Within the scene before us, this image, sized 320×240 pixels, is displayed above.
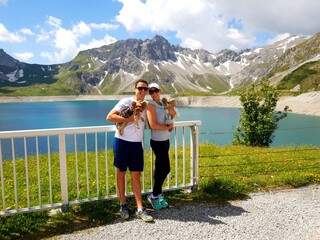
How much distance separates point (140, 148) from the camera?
336 inches

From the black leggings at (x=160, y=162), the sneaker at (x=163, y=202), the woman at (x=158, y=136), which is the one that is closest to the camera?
the woman at (x=158, y=136)

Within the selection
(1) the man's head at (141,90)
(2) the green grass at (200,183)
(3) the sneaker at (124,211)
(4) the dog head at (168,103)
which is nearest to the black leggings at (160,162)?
(2) the green grass at (200,183)

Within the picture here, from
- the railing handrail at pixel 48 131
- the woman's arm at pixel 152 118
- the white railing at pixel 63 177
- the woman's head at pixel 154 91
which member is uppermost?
the woman's head at pixel 154 91

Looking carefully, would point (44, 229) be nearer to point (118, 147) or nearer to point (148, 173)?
point (118, 147)

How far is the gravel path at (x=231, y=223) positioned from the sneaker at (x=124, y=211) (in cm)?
18

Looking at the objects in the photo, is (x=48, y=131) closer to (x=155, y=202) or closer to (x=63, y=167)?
(x=63, y=167)

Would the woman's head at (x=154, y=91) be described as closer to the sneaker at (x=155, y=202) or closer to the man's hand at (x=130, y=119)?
the man's hand at (x=130, y=119)

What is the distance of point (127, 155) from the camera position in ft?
27.8

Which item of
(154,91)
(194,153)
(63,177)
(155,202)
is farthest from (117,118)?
(194,153)

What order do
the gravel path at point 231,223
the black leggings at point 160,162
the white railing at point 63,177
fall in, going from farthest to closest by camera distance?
the black leggings at point 160,162, the white railing at point 63,177, the gravel path at point 231,223

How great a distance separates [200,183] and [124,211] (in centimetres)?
282

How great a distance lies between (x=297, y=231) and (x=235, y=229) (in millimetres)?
1117

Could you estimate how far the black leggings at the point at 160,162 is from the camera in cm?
889

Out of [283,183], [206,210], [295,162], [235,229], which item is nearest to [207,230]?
[235,229]
